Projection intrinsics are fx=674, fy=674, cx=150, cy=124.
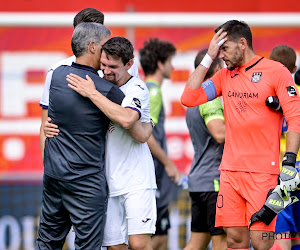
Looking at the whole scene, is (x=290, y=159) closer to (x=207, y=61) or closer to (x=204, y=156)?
(x=207, y=61)

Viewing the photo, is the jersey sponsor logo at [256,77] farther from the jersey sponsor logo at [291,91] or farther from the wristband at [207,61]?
the wristband at [207,61]

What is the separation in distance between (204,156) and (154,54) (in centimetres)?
155

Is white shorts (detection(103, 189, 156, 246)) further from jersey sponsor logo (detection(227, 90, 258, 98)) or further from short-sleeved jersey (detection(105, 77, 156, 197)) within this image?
jersey sponsor logo (detection(227, 90, 258, 98))

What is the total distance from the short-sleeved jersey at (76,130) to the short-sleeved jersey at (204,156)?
127cm

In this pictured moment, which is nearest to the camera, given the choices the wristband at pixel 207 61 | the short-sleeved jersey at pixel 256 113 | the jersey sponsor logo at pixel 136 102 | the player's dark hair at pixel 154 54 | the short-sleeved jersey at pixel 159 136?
the jersey sponsor logo at pixel 136 102

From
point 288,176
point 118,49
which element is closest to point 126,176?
point 118,49

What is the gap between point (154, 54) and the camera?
685cm

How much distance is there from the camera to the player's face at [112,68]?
15.1 feet

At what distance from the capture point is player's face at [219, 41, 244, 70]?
4973 mm

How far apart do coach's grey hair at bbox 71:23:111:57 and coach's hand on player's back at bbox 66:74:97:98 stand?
0.72 feet

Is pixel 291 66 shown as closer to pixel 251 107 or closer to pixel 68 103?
pixel 251 107

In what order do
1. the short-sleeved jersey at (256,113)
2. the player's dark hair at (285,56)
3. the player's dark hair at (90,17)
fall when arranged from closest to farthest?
the short-sleeved jersey at (256,113) < the player's dark hair at (90,17) < the player's dark hair at (285,56)

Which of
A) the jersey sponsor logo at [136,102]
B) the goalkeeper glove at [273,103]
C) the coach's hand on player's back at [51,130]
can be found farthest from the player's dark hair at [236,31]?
the coach's hand on player's back at [51,130]

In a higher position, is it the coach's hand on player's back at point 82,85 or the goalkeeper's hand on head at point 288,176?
the coach's hand on player's back at point 82,85
